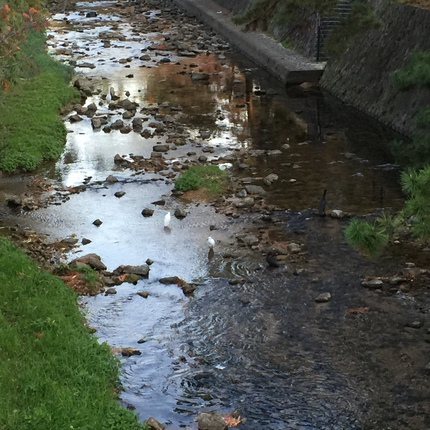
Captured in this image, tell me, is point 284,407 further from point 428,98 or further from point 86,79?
point 86,79

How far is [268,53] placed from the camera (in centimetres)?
2914

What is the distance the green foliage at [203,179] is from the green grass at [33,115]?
361 cm

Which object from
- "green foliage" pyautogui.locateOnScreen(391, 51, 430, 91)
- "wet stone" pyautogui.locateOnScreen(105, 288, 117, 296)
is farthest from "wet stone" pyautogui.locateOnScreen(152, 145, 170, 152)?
"wet stone" pyautogui.locateOnScreen(105, 288, 117, 296)

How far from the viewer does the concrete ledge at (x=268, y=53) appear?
26.3 metres

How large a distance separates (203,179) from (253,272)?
4502 millimetres

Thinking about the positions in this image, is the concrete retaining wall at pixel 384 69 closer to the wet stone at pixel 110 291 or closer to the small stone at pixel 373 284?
the small stone at pixel 373 284

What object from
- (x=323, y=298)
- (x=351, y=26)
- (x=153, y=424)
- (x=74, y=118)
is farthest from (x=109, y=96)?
(x=153, y=424)

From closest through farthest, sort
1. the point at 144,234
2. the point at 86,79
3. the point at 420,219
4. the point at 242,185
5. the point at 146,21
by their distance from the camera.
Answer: the point at 420,219, the point at 144,234, the point at 242,185, the point at 86,79, the point at 146,21

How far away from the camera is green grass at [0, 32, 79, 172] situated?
18.3 m

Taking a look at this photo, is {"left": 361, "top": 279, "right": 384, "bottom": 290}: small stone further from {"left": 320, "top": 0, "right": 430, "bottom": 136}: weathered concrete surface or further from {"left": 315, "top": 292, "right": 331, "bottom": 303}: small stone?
{"left": 320, "top": 0, "right": 430, "bottom": 136}: weathered concrete surface

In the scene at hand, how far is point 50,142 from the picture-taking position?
63.6ft

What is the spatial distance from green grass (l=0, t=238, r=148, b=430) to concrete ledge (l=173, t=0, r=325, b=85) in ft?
48.7

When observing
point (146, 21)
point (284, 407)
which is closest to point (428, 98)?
point (284, 407)

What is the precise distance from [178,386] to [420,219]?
359 centimetres
